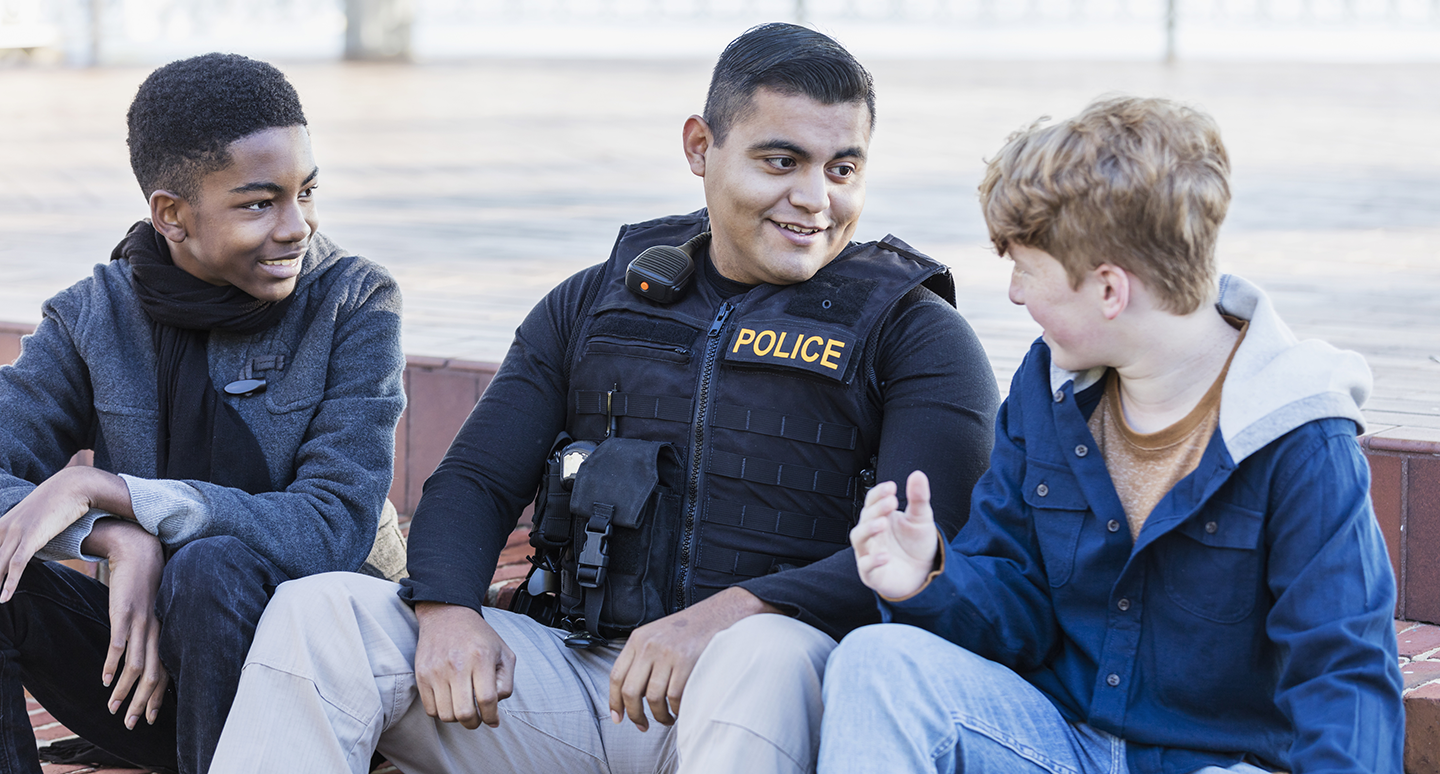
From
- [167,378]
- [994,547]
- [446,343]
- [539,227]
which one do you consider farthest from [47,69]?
[994,547]

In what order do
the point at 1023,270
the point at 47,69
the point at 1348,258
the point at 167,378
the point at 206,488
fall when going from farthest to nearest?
the point at 47,69 < the point at 1348,258 < the point at 167,378 < the point at 206,488 < the point at 1023,270

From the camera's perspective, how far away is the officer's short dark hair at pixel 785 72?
2.63 metres

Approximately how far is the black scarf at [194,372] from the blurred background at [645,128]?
1159 millimetres

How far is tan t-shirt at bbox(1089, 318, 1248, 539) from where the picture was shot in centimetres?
205

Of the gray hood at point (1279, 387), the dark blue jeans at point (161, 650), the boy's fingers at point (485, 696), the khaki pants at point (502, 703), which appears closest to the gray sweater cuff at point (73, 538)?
the dark blue jeans at point (161, 650)

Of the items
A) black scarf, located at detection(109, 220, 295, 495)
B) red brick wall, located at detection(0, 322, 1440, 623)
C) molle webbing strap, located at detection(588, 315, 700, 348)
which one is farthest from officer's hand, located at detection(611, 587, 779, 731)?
red brick wall, located at detection(0, 322, 1440, 623)

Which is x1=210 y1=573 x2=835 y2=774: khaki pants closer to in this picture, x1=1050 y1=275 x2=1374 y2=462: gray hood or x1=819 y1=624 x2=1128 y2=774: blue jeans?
x1=819 y1=624 x2=1128 y2=774: blue jeans

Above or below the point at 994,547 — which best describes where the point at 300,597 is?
below

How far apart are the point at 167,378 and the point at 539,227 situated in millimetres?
4060

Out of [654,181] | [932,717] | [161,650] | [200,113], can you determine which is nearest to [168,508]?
[161,650]

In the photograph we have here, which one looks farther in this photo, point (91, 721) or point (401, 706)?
point (91, 721)

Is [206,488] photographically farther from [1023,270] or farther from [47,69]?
[47,69]

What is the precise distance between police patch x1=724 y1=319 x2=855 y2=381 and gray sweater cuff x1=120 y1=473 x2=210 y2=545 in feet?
3.17

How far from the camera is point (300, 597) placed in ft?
7.90
